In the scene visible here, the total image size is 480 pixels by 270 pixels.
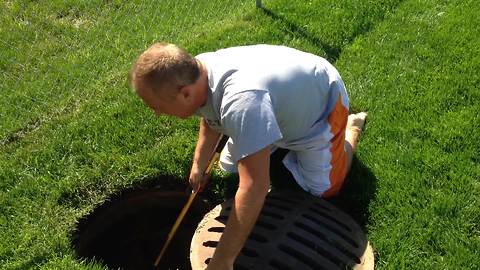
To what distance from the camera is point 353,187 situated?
3.12 m

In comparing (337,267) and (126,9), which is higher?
(126,9)

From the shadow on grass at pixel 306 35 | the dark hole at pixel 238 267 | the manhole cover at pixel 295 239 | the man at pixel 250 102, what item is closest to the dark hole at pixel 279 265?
the manhole cover at pixel 295 239

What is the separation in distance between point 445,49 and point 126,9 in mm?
2755

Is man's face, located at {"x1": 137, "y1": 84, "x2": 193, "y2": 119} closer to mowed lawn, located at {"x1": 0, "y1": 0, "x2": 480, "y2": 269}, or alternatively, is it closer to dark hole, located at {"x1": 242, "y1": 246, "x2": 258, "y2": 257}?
dark hole, located at {"x1": 242, "y1": 246, "x2": 258, "y2": 257}

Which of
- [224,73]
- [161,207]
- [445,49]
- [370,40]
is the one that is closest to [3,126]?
[161,207]

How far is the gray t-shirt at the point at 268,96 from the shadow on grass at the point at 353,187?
0.41 m

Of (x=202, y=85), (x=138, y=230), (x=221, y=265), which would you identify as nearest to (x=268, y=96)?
(x=202, y=85)

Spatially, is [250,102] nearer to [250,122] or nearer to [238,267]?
[250,122]

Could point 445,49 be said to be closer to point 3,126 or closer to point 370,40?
point 370,40

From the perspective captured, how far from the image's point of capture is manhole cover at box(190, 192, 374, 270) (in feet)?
8.35

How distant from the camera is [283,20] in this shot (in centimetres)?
457

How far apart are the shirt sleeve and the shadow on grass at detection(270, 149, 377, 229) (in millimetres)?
990

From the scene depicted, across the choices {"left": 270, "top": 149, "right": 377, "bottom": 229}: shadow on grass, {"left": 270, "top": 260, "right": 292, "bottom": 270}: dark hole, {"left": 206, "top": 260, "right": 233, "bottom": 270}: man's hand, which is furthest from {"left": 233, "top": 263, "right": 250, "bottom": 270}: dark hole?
{"left": 270, "top": 149, "right": 377, "bottom": 229}: shadow on grass

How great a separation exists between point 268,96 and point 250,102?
10cm
